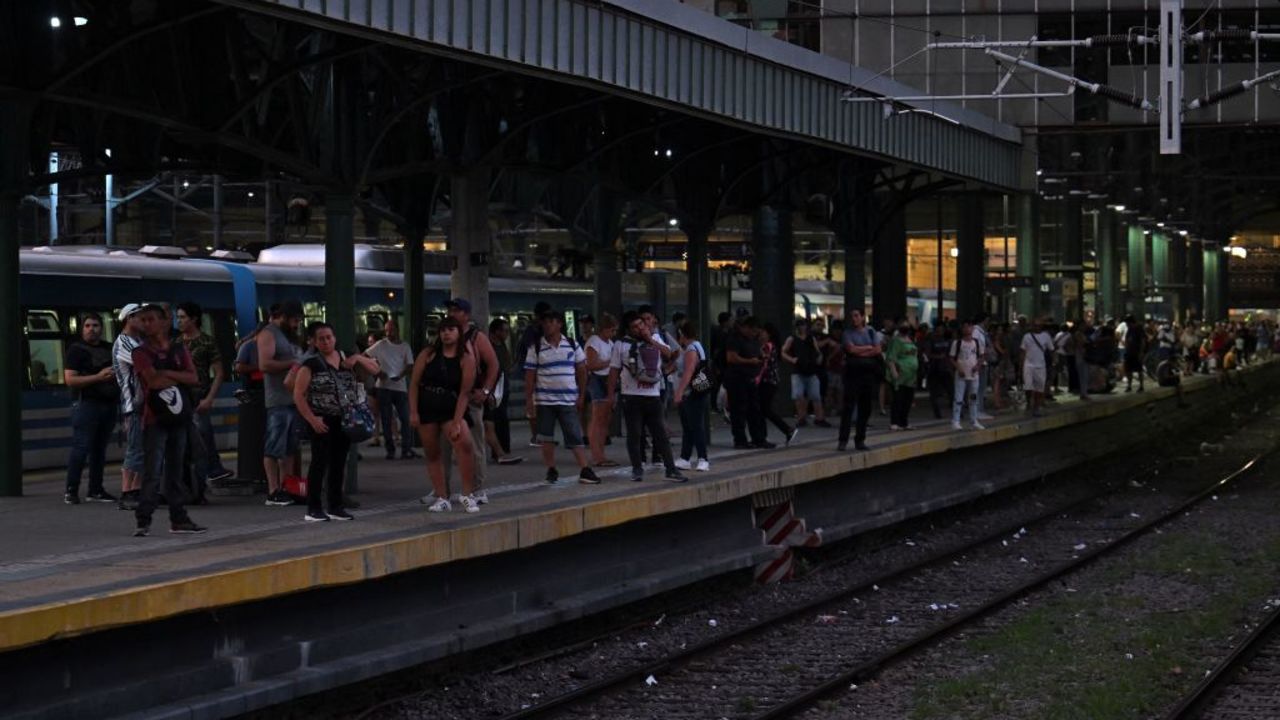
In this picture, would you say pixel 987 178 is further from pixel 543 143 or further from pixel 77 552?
pixel 77 552

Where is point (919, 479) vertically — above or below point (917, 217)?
below

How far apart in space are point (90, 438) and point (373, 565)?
15.4 feet

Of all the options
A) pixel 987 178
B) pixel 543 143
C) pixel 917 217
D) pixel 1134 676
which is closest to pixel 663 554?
pixel 1134 676

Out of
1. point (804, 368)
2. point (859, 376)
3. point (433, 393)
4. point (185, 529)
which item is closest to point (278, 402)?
point (433, 393)

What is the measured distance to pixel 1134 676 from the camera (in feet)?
44.1

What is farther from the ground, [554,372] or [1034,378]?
[554,372]

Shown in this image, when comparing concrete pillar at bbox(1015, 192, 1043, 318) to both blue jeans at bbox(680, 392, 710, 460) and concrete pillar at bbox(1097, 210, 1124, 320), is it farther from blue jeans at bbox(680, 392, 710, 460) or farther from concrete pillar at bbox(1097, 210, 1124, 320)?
blue jeans at bbox(680, 392, 710, 460)

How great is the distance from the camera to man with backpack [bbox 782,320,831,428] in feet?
90.5

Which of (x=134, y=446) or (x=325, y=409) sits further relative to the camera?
(x=134, y=446)

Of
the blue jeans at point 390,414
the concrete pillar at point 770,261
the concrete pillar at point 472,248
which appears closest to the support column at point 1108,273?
the concrete pillar at point 770,261

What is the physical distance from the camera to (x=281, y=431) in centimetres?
1584

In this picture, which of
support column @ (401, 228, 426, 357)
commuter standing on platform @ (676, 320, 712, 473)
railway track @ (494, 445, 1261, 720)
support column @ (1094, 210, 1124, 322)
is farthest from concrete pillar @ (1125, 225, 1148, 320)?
commuter standing on platform @ (676, 320, 712, 473)

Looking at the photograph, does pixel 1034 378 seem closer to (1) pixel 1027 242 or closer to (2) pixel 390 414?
(2) pixel 390 414

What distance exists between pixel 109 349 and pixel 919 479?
11986 mm
